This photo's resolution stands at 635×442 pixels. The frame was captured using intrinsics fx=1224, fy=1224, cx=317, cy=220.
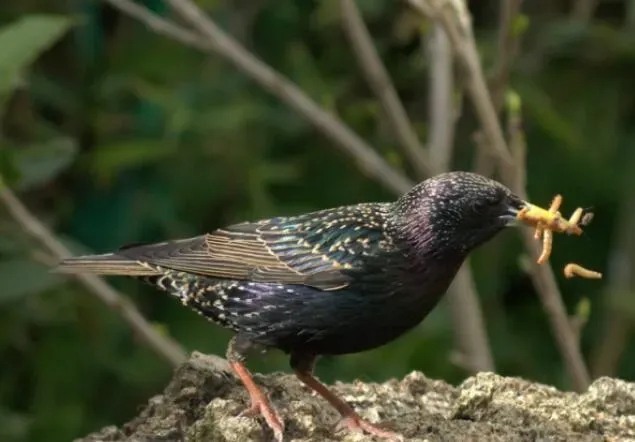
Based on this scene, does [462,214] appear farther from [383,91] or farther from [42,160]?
[42,160]

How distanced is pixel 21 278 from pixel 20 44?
0.85 metres

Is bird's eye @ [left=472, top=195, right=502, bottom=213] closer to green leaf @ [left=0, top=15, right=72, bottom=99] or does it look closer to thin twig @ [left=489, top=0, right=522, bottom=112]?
thin twig @ [left=489, top=0, right=522, bottom=112]

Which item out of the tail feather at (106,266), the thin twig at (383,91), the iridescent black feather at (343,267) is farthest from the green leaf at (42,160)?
the iridescent black feather at (343,267)

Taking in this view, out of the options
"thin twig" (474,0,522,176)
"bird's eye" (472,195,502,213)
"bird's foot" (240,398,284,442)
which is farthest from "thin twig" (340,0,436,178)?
"bird's foot" (240,398,284,442)

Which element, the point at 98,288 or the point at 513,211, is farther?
the point at 98,288

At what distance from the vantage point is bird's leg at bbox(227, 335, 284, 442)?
254 centimetres

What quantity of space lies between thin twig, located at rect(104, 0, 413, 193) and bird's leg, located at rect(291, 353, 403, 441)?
131 centimetres

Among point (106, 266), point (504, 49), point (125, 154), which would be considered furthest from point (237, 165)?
point (106, 266)

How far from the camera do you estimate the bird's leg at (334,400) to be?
2621 mm

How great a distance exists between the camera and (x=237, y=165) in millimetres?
4828

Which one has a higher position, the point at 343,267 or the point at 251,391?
the point at 343,267

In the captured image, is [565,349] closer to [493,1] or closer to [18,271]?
[18,271]

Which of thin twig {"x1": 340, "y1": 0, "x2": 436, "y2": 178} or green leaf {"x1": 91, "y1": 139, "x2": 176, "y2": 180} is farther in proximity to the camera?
green leaf {"x1": 91, "y1": 139, "x2": 176, "y2": 180}

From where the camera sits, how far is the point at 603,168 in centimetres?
522
